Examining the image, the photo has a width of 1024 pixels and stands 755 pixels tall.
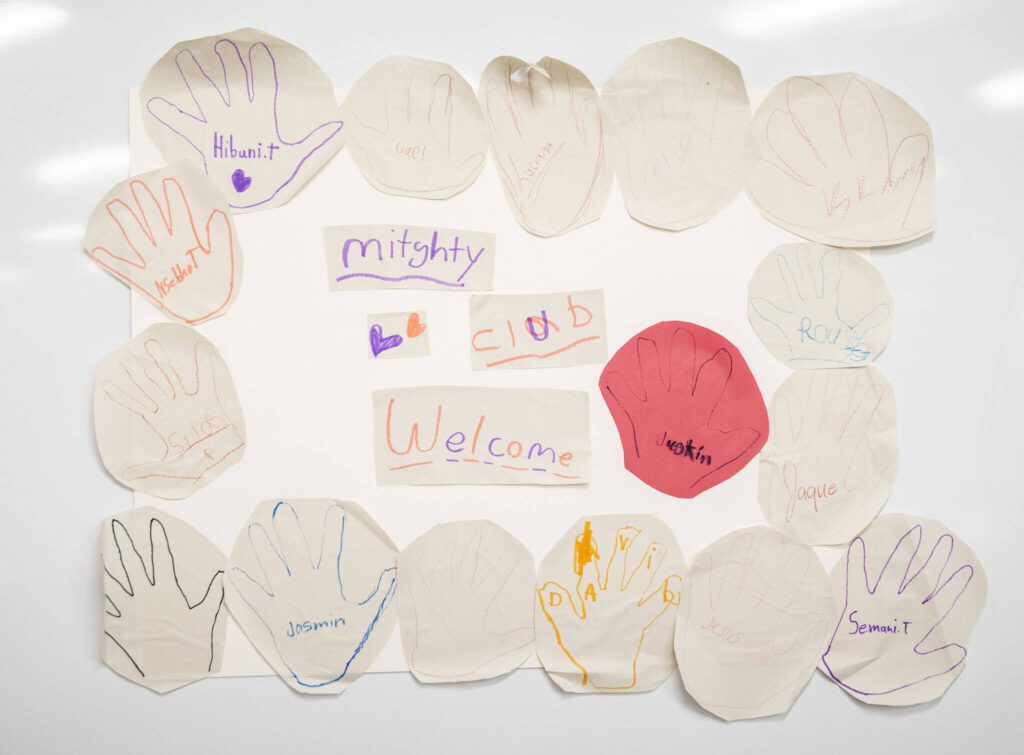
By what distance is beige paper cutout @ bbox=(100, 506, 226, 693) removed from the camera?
0.76 meters

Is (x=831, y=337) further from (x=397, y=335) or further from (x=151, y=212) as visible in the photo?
(x=151, y=212)

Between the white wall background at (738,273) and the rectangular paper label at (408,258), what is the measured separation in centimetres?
18

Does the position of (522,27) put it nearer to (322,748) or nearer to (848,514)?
(848,514)

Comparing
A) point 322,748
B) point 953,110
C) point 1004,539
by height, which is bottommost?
point 322,748

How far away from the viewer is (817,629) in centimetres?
82

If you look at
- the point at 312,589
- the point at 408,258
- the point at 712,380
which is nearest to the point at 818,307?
the point at 712,380

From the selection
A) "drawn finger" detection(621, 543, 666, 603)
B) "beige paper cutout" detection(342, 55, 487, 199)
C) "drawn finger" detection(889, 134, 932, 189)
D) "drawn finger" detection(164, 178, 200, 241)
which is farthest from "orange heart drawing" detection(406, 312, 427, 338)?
"drawn finger" detection(889, 134, 932, 189)

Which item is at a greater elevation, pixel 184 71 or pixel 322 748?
pixel 184 71

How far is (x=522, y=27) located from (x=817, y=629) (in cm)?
76

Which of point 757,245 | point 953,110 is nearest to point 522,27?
point 757,245

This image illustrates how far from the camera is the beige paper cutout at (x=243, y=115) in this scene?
2.54 ft

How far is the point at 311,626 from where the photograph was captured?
0.78 meters

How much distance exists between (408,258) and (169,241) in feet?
0.83

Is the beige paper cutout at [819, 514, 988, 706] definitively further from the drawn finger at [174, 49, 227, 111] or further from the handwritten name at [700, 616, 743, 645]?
the drawn finger at [174, 49, 227, 111]
